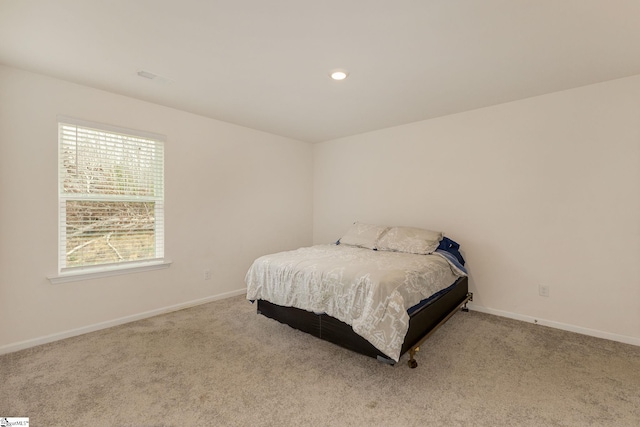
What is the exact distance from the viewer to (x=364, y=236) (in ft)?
12.2

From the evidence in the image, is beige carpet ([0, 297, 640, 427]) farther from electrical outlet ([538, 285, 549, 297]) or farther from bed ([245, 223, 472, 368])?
electrical outlet ([538, 285, 549, 297])

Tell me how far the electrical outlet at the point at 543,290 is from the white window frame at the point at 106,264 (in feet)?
13.1

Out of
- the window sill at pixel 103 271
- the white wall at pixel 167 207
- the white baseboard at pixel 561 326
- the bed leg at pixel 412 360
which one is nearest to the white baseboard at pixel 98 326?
the white wall at pixel 167 207

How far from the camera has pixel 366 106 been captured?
327cm

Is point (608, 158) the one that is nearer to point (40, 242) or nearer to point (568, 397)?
point (568, 397)

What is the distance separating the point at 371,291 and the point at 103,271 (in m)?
2.60

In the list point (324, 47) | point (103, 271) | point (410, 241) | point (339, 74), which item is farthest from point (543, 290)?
point (103, 271)

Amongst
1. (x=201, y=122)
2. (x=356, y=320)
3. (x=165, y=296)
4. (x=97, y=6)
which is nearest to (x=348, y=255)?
(x=356, y=320)

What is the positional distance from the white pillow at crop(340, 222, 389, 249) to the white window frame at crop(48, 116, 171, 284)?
2.17m

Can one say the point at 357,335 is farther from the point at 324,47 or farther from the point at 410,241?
the point at 324,47

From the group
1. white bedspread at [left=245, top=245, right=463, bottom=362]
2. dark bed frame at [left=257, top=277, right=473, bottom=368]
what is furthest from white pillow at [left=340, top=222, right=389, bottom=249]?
dark bed frame at [left=257, top=277, right=473, bottom=368]

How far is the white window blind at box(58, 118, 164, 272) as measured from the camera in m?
2.70

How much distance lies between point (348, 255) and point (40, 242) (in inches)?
109

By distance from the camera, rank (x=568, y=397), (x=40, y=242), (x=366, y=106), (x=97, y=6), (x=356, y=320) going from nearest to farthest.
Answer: (x=97, y=6) → (x=568, y=397) → (x=356, y=320) → (x=40, y=242) → (x=366, y=106)
